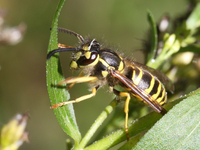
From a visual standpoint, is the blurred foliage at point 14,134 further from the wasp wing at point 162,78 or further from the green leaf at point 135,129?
the wasp wing at point 162,78

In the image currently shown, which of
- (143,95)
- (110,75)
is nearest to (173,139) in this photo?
(143,95)

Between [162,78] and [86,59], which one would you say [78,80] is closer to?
[86,59]

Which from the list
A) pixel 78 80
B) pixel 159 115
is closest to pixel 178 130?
pixel 159 115

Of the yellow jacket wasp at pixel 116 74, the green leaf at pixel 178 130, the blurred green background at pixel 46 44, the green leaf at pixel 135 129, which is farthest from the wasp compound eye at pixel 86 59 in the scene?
the blurred green background at pixel 46 44

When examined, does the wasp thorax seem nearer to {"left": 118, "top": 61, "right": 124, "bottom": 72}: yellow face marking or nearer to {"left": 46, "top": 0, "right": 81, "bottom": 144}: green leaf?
{"left": 118, "top": 61, "right": 124, "bottom": 72}: yellow face marking

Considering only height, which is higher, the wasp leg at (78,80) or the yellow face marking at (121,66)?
the wasp leg at (78,80)

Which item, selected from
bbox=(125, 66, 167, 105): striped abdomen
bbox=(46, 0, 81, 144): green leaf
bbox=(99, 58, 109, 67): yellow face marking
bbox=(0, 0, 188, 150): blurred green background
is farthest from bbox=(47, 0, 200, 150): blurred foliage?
bbox=(0, 0, 188, 150): blurred green background

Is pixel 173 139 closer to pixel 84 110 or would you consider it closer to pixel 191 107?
pixel 191 107
